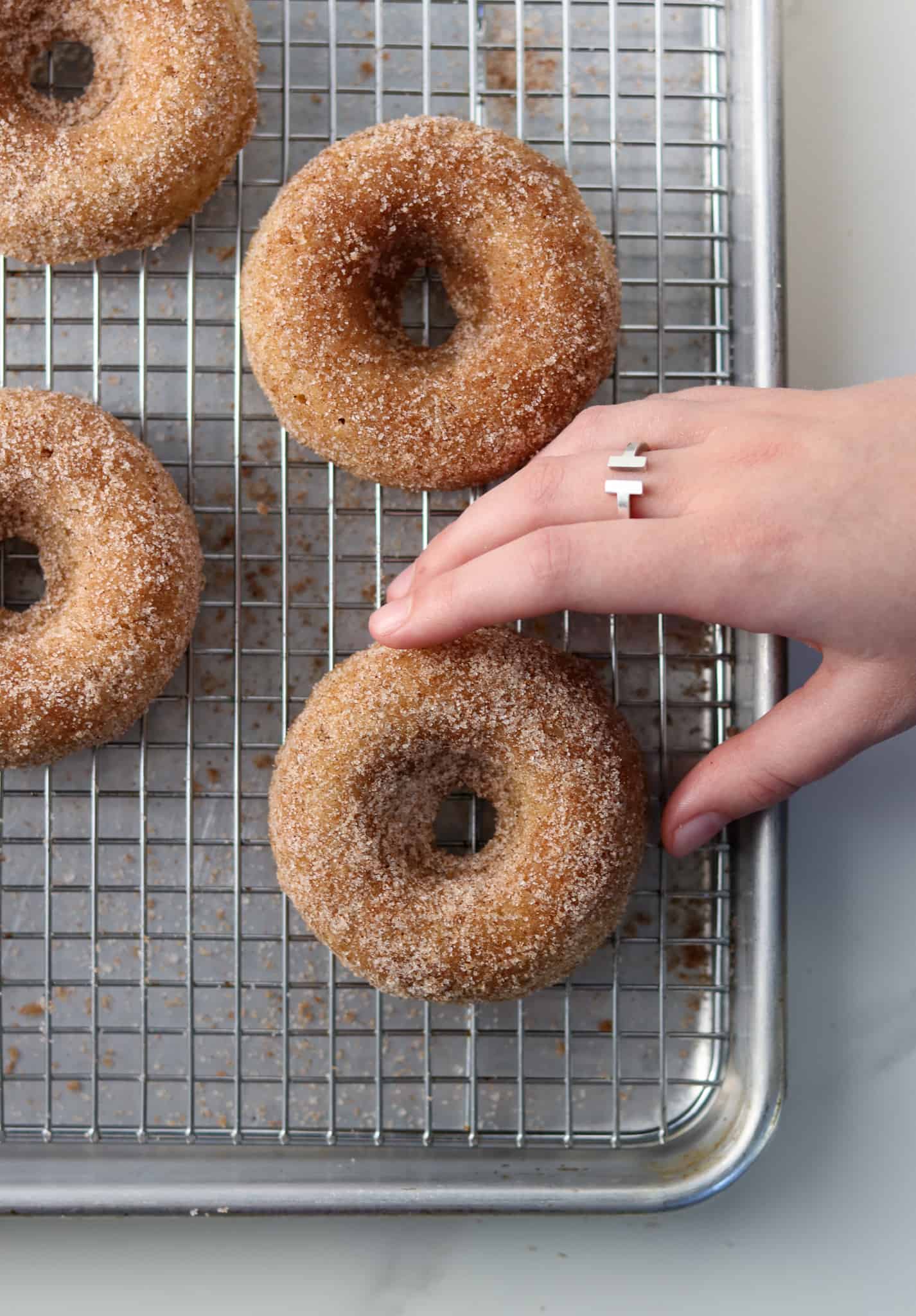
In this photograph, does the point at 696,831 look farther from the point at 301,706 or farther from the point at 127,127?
the point at 127,127

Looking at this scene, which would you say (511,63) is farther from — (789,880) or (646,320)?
(789,880)

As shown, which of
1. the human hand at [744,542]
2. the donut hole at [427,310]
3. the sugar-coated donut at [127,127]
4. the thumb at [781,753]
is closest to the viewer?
the human hand at [744,542]

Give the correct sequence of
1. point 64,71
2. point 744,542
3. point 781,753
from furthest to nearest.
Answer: point 64,71, point 781,753, point 744,542

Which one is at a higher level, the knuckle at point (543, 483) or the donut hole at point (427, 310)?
the donut hole at point (427, 310)

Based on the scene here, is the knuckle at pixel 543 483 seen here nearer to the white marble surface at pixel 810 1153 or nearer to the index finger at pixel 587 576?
the index finger at pixel 587 576

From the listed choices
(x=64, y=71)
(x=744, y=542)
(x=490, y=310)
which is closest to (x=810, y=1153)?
(x=744, y=542)

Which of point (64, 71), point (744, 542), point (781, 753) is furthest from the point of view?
point (64, 71)

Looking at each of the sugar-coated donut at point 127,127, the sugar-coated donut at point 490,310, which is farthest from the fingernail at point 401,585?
the sugar-coated donut at point 127,127
